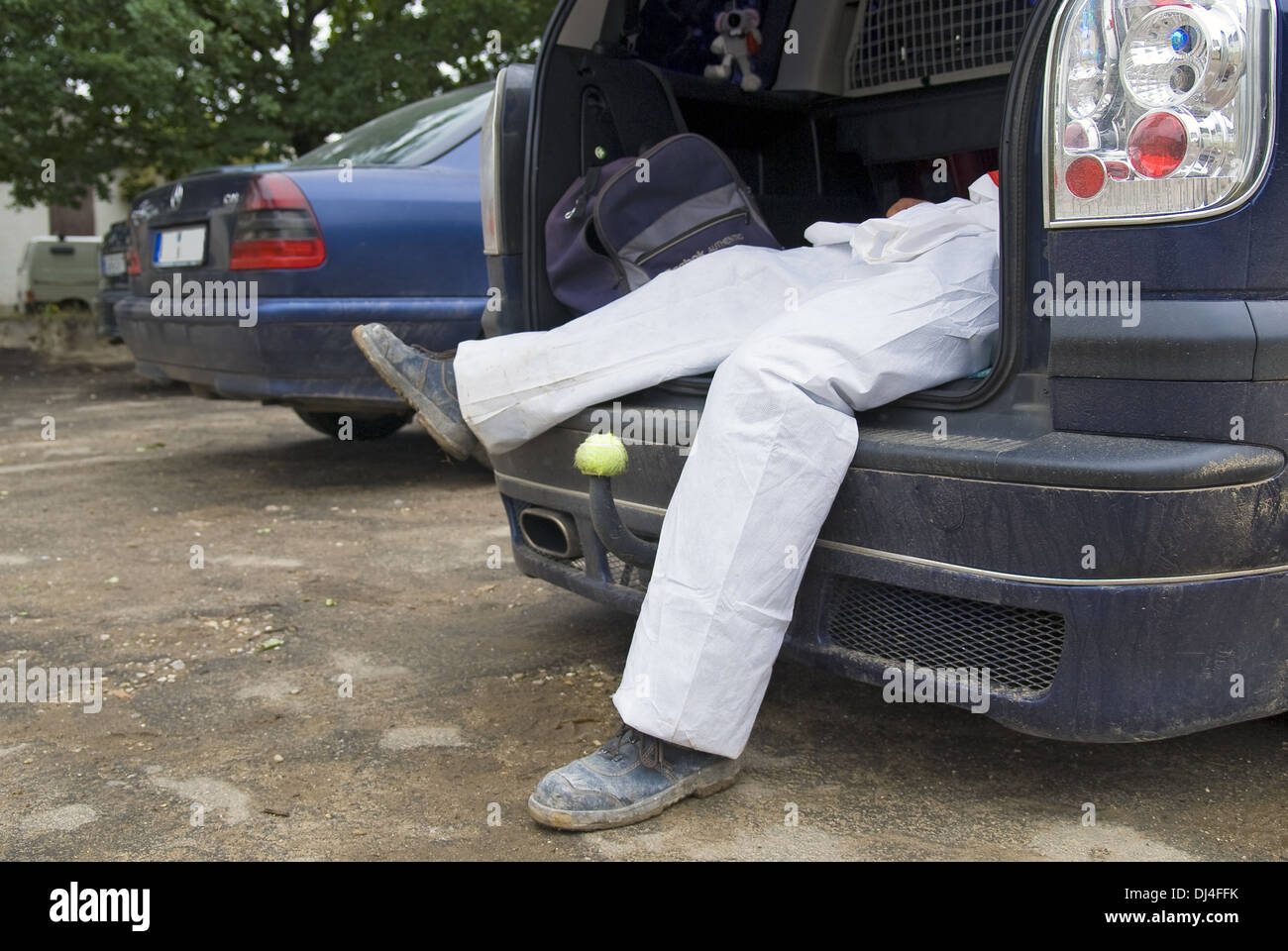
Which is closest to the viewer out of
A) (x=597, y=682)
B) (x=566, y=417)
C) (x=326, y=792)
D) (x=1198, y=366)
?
(x=1198, y=366)

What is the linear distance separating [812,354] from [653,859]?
0.87 m

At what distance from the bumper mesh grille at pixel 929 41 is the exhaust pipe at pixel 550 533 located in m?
1.61

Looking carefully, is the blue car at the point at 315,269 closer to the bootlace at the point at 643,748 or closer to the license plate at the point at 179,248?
the license plate at the point at 179,248

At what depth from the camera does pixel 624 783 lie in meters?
2.16

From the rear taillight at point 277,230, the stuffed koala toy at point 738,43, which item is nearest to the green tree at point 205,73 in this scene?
the rear taillight at point 277,230

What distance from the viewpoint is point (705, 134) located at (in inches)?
133

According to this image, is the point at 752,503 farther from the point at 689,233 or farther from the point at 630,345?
the point at 689,233

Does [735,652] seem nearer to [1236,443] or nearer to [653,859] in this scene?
[653,859]

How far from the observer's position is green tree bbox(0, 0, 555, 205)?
358 inches

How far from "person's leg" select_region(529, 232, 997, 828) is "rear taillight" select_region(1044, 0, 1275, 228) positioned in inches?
12.9

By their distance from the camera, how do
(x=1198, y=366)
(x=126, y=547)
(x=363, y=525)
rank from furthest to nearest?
(x=363, y=525), (x=126, y=547), (x=1198, y=366)

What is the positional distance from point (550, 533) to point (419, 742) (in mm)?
578

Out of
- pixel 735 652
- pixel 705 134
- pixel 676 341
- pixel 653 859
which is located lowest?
pixel 653 859
